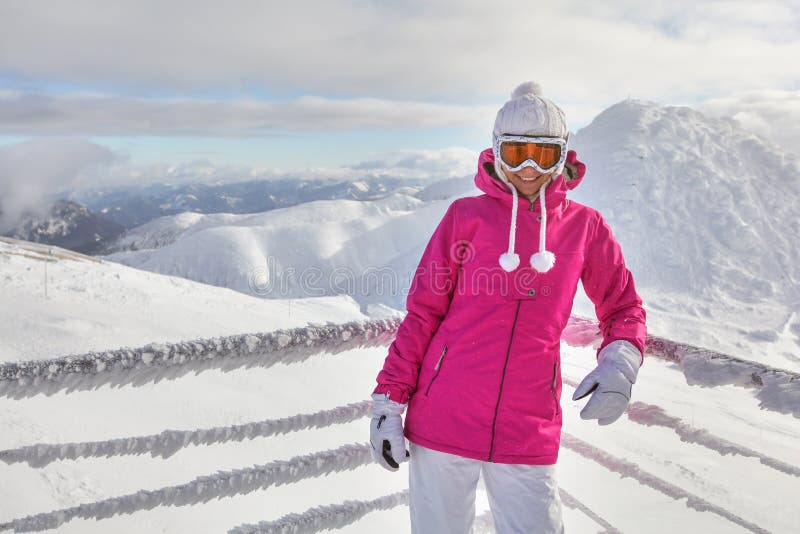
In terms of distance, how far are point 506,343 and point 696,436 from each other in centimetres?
107

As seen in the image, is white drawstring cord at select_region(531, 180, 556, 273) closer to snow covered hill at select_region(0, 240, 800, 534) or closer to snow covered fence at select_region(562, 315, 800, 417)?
snow covered fence at select_region(562, 315, 800, 417)

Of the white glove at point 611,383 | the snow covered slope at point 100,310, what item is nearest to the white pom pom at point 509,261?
the white glove at point 611,383

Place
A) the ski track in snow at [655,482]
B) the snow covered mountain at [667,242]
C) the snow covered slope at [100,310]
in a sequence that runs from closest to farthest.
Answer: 1. the ski track in snow at [655,482]
2. the snow covered slope at [100,310]
3. the snow covered mountain at [667,242]

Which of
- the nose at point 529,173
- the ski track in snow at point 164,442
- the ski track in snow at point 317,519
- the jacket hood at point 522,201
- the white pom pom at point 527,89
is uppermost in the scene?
the white pom pom at point 527,89

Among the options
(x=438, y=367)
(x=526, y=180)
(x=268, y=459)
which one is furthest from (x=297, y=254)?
(x=438, y=367)

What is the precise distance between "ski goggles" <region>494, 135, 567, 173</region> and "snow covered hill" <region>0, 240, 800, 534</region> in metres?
1.03

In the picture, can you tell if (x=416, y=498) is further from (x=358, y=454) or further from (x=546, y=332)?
(x=546, y=332)

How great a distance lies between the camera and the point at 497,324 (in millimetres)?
1960

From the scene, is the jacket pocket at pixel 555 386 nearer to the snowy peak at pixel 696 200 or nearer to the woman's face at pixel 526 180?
the woman's face at pixel 526 180

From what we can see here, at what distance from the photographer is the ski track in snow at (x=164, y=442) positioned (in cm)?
183

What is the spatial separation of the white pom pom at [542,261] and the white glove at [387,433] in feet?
2.37

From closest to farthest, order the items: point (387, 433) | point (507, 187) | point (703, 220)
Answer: point (387, 433) < point (507, 187) < point (703, 220)

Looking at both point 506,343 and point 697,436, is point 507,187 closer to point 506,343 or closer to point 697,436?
point 506,343

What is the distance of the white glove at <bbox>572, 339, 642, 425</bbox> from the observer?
1942 mm
